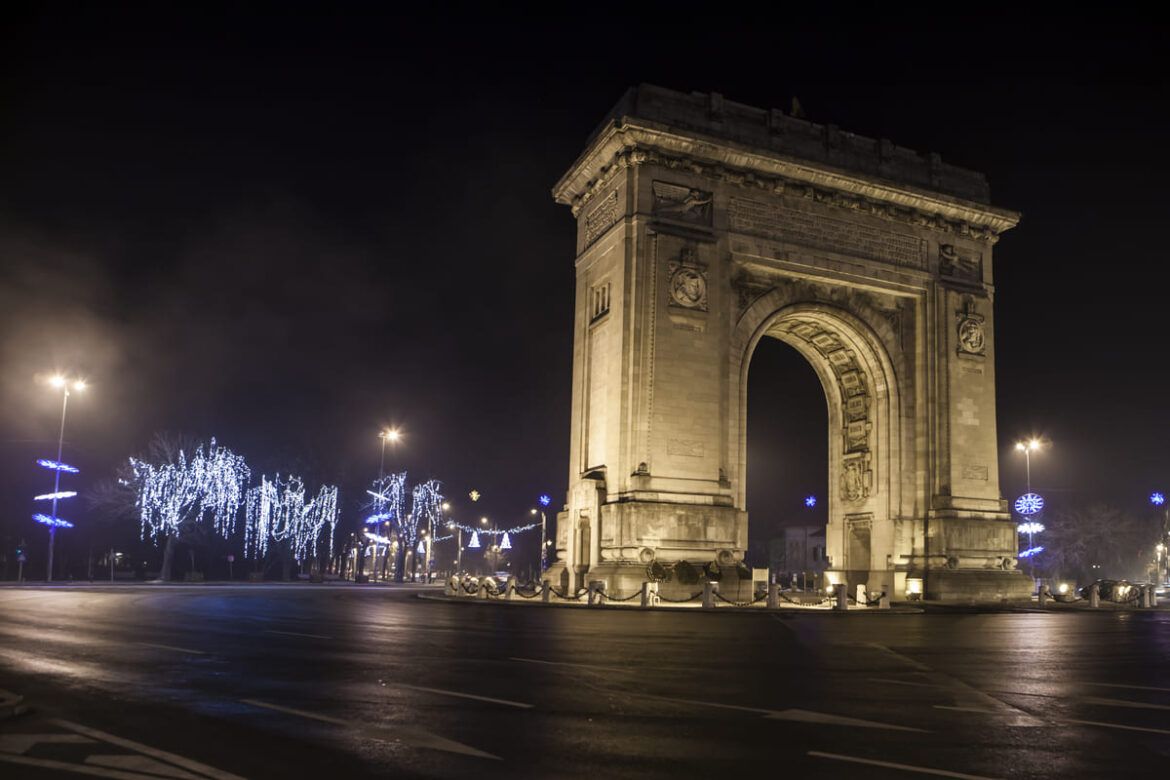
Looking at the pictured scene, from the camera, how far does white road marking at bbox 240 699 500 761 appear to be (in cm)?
748

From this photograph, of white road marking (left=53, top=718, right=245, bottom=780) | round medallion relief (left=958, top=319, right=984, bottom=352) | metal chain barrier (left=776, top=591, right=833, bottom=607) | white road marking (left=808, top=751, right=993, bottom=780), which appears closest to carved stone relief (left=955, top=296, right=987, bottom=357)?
round medallion relief (left=958, top=319, right=984, bottom=352)

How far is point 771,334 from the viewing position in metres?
43.7

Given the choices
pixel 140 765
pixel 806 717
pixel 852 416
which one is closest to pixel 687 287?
pixel 852 416

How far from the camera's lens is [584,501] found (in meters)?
37.0

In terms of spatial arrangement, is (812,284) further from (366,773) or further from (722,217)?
(366,773)

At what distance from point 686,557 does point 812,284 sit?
13.2m

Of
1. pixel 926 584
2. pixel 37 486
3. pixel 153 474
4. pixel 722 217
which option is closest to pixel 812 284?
pixel 722 217

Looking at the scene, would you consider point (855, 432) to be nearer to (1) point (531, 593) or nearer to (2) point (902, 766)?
(1) point (531, 593)

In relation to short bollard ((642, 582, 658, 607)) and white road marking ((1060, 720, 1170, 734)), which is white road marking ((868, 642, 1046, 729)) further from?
short bollard ((642, 582, 658, 607))

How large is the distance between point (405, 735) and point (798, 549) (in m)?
115

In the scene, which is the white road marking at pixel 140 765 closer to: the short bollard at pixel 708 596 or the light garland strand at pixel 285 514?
the short bollard at pixel 708 596

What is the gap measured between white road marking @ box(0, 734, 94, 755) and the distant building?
11187cm

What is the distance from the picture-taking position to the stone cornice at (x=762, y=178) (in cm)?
3688

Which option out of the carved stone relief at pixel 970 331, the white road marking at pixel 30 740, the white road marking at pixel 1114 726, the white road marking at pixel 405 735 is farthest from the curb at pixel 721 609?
the white road marking at pixel 30 740
